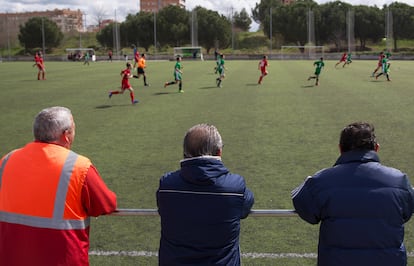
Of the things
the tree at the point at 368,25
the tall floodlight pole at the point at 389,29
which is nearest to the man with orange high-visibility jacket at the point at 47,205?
the tall floodlight pole at the point at 389,29

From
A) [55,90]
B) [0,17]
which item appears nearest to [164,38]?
[0,17]

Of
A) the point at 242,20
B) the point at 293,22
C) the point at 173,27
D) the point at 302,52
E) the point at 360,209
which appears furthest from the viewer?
the point at 242,20

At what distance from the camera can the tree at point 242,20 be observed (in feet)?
422

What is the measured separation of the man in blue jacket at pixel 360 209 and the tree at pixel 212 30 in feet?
311

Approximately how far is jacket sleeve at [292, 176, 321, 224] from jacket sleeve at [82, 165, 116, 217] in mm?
1208

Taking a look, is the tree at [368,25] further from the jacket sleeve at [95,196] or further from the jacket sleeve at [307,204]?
the jacket sleeve at [95,196]

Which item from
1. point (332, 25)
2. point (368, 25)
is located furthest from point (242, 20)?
point (368, 25)

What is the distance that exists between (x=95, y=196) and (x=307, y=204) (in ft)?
4.43

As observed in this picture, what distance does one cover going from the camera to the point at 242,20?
424 ft

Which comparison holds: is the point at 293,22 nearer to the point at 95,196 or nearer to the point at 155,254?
the point at 155,254

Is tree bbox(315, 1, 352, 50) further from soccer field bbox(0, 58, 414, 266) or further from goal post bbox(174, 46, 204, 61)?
soccer field bbox(0, 58, 414, 266)

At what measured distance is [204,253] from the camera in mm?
3180

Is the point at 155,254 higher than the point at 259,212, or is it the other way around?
the point at 259,212

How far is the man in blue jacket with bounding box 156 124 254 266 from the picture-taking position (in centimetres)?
319
